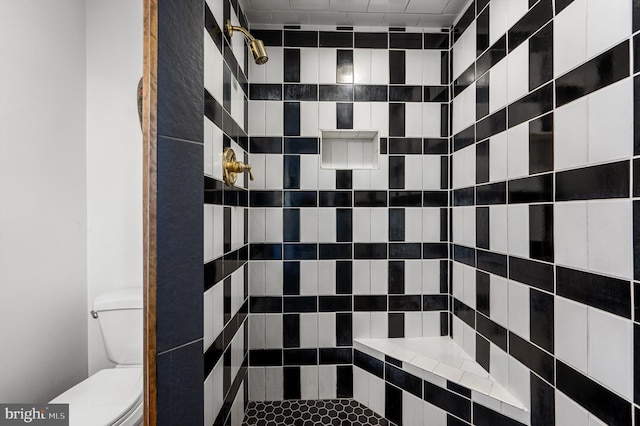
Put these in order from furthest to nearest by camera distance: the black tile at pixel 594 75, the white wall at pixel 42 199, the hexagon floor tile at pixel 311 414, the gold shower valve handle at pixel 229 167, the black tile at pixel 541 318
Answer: the hexagon floor tile at pixel 311 414 → the gold shower valve handle at pixel 229 167 → the black tile at pixel 541 318 → the black tile at pixel 594 75 → the white wall at pixel 42 199

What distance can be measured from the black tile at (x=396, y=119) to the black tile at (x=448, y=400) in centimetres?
143

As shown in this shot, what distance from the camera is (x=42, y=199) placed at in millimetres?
630

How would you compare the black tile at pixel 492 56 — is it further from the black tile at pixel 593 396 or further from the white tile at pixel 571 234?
the black tile at pixel 593 396

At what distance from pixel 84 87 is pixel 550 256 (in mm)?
1493

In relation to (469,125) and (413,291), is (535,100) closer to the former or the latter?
(469,125)

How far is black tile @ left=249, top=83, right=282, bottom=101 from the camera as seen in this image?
1.90 m

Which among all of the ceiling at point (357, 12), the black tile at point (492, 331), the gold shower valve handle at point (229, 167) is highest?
the ceiling at point (357, 12)

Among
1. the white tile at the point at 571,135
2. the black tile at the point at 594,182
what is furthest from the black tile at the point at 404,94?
the black tile at the point at 594,182

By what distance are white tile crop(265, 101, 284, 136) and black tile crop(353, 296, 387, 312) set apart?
1.16 meters

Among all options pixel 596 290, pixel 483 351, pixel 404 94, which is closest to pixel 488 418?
pixel 483 351

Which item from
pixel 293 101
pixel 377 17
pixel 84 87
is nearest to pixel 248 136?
pixel 293 101

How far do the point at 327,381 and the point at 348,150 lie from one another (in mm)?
1476

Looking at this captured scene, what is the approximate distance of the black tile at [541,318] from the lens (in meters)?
1.09

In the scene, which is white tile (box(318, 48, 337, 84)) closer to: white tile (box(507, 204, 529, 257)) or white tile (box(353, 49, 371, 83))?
white tile (box(353, 49, 371, 83))
